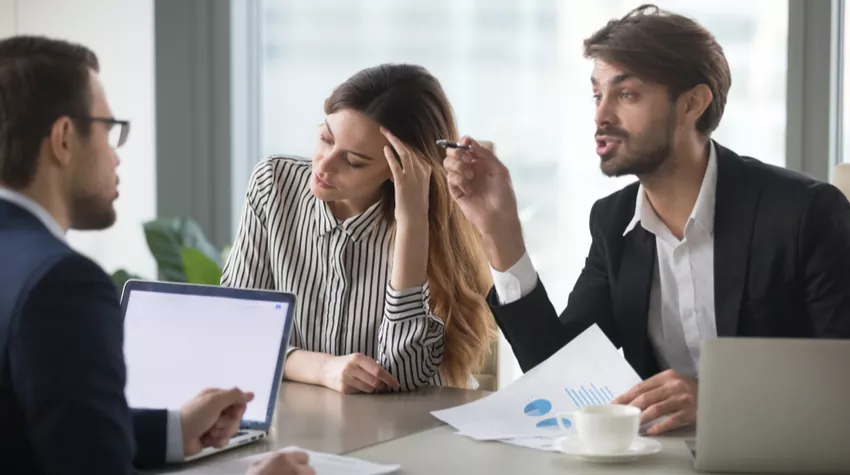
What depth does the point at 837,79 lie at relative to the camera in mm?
2986

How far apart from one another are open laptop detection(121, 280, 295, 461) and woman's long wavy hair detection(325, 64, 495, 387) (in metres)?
0.52

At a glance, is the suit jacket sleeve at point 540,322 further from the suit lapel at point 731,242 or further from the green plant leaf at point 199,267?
the green plant leaf at point 199,267

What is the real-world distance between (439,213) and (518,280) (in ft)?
0.93

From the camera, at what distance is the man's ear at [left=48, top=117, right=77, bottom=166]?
3.76ft

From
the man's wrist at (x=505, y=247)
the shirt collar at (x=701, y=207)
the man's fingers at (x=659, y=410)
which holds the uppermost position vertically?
the shirt collar at (x=701, y=207)

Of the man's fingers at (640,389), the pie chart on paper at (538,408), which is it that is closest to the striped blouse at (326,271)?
the pie chart on paper at (538,408)

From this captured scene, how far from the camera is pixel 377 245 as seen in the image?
2.03 meters

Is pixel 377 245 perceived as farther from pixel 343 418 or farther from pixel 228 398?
pixel 228 398

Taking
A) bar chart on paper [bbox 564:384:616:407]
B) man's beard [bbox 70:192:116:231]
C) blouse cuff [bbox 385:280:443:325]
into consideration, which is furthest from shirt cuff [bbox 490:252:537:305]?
man's beard [bbox 70:192:116:231]

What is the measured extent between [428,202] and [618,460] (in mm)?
796

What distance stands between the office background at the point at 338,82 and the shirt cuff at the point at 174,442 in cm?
206

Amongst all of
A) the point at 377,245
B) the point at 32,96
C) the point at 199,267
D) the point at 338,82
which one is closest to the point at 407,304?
the point at 377,245

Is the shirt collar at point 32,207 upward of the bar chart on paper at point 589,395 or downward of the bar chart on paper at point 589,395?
upward

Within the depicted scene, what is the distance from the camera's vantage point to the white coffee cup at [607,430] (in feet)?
4.37
